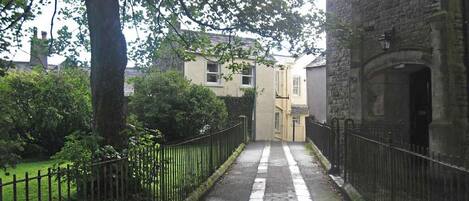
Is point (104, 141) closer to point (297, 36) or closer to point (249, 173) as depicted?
point (297, 36)

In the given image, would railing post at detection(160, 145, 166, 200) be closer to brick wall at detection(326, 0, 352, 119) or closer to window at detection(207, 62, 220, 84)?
brick wall at detection(326, 0, 352, 119)

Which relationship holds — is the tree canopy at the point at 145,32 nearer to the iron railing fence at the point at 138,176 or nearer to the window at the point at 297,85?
the iron railing fence at the point at 138,176

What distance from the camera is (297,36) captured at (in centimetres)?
1160

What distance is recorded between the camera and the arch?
12.8 m

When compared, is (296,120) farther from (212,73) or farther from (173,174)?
(173,174)

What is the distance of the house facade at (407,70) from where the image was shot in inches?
470

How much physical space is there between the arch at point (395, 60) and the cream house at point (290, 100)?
23189mm

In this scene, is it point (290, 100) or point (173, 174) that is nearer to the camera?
point (173, 174)

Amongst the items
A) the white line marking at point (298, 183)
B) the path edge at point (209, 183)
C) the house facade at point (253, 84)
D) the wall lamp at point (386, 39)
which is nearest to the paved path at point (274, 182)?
the white line marking at point (298, 183)

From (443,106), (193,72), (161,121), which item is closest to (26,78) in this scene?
(161,121)

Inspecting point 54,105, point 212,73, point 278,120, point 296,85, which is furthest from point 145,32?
point 296,85

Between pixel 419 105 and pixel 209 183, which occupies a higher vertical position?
pixel 419 105

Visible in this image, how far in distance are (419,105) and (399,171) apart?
953cm

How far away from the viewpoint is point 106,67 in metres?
8.02
